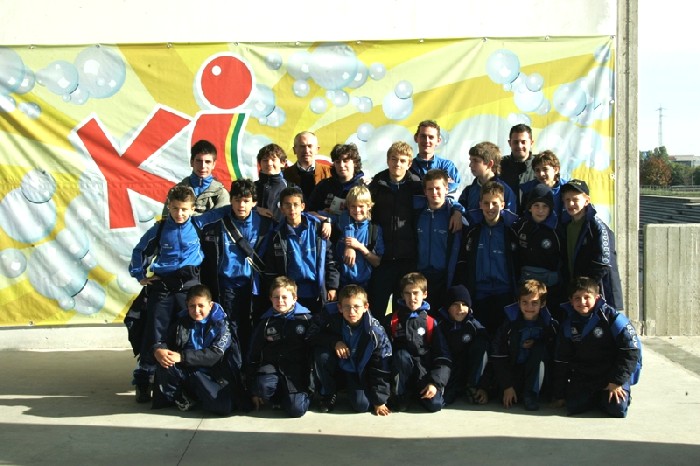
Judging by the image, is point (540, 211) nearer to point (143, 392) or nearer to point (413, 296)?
point (413, 296)

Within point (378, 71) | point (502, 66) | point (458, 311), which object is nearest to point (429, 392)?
point (458, 311)

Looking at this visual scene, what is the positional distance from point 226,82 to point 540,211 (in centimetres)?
291

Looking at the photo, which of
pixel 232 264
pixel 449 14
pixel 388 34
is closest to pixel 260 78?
pixel 388 34

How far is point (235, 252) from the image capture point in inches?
216

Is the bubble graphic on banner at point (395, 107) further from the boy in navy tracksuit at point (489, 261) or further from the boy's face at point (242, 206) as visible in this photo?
the boy's face at point (242, 206)

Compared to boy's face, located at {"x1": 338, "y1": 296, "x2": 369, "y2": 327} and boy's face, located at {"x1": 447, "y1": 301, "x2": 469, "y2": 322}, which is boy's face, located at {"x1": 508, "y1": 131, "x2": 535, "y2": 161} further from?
boy's face, located at {"x1": 338, "y1": 296, "x2": 369, "y2": 327}

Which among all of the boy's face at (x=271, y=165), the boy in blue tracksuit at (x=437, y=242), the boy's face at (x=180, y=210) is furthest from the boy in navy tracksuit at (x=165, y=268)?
the boy in blue tracksuit at (x=437, y=242)

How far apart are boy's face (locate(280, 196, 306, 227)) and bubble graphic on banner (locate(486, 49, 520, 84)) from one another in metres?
2.44

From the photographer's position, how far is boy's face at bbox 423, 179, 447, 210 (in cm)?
549

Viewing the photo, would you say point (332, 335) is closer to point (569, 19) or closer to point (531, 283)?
point (531, 283)

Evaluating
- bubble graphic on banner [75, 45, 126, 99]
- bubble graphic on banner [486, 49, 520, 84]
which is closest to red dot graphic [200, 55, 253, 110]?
bubble graphic on banner [75, 45, 126, 99]

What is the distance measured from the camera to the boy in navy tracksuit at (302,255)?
5.50 metres

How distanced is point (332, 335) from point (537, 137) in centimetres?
284

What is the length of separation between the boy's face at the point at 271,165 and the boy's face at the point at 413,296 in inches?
48.3
